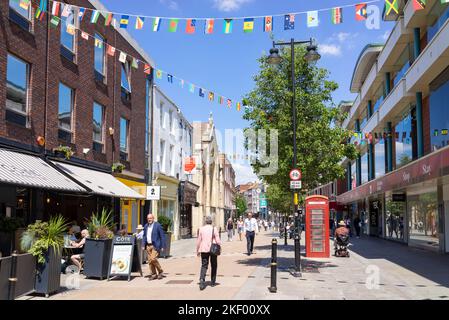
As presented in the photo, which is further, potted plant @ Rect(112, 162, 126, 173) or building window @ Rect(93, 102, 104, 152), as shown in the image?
potted plant @ Rect(112, 162, 126, 173)

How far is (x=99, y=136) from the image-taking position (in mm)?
21047

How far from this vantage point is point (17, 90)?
14.5m

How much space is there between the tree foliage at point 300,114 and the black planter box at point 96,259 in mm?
6688

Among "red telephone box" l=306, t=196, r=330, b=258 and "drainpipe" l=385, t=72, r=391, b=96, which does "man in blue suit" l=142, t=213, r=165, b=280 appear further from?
"drainpipe" l=385, t=72, r=391, b=96

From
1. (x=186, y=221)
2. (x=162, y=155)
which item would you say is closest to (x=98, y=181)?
(x=162, y=155)

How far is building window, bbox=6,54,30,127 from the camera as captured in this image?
14086 mm

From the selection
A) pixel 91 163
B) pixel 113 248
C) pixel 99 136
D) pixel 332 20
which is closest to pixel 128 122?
pixel 99 136

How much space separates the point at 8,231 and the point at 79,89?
27.9ft

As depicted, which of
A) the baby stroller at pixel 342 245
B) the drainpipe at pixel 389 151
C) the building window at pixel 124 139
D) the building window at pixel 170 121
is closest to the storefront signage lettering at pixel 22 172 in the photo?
the building window at pixel 124 139

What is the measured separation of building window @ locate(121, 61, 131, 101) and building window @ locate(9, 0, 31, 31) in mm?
8566

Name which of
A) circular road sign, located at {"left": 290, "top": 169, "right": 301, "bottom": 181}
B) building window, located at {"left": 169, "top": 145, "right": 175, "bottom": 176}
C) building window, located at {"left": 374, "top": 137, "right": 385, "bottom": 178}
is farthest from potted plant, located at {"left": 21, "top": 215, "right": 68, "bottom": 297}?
building window, located at {"left": 374, "top": 137, "right": 385, "bottom": 178}

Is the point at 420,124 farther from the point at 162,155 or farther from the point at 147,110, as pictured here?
the point at 162,155
